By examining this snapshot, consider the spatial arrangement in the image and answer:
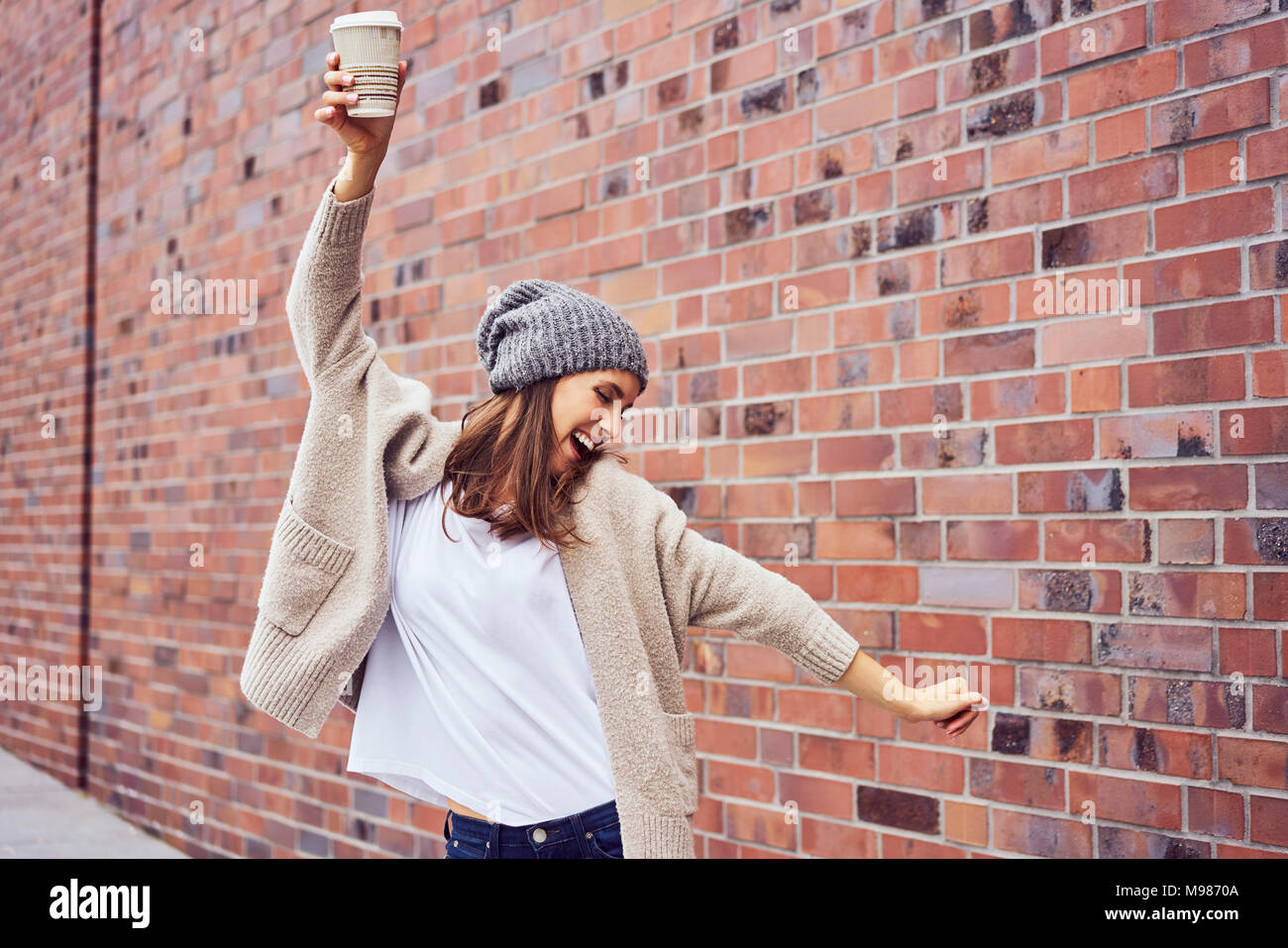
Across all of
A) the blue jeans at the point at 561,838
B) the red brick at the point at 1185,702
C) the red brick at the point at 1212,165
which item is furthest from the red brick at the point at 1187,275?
the blue jeans at the point at 561,838

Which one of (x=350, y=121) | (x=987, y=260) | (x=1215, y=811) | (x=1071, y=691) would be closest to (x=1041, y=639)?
(x=1071, y=691)

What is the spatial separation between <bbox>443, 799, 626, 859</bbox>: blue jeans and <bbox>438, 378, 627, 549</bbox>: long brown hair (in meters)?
0.47

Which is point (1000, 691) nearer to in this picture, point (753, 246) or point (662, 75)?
point (753, 246)

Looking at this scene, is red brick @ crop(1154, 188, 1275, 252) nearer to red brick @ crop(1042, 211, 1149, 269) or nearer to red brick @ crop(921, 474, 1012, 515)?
red brick @ crop(1042, 211, 1149, 269)

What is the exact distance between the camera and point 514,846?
6.83 ft

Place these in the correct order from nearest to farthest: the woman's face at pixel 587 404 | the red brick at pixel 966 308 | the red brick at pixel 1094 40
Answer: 1. the woman's face at pixel 587 404
2. the red brick at pixel 1094 40
3. the red brick at pixel 966 308

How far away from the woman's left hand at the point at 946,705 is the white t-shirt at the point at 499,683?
559mm

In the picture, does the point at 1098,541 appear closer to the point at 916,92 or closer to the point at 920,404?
the point at 920,404

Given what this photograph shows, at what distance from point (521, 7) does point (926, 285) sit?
1906 mm

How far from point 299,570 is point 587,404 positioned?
1.91ft

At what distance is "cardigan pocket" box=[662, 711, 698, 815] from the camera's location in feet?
7.13

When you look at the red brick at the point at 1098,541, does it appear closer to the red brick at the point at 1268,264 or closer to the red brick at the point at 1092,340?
the red brick at the point at 1092,340

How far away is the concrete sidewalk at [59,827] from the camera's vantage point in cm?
510

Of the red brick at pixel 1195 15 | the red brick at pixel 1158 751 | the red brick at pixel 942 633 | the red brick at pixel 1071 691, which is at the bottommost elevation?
the red brick at pixel 1158 751
